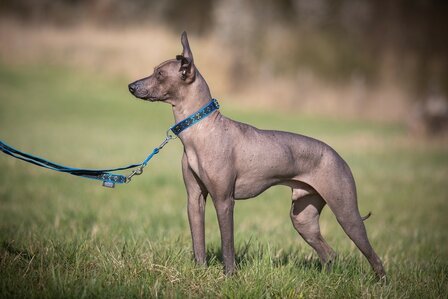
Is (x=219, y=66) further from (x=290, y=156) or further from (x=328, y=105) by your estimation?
(x=290, y=156)

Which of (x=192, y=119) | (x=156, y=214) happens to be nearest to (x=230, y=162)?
(x=192, y=119)

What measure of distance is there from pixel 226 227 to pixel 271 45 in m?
28.0

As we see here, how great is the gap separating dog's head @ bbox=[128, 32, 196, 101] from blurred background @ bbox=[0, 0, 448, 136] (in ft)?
73.0

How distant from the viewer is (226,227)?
447cm

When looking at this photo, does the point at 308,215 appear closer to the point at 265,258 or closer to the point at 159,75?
the point at 265,258

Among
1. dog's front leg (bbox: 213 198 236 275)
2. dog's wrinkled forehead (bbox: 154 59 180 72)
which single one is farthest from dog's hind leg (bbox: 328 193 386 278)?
dog's wrinkled forehead (bbox: 154 59 180 72)

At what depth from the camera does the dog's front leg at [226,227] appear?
175 inches

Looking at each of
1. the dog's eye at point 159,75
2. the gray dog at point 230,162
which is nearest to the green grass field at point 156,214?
the gray dog at point 230,162

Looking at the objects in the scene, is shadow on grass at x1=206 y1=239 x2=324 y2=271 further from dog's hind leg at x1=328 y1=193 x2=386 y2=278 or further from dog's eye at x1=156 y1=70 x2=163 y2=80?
dog's eye at x1=156 y1=70 x2=163 y2=80

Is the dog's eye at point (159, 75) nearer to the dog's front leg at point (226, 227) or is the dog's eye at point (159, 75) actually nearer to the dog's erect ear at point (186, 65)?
the dog's erect ear at point (186, 65)

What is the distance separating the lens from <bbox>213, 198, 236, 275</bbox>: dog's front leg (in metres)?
4.43

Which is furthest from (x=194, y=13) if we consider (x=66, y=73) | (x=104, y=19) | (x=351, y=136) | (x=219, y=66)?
(x=351, y=136)

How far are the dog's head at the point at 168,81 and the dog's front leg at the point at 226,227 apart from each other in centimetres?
92

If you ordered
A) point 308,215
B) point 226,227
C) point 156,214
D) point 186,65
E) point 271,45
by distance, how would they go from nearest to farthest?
point 186,65
point 226,227
point 308,215
point 156,214
point 271,45
